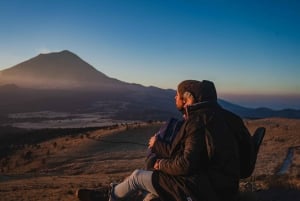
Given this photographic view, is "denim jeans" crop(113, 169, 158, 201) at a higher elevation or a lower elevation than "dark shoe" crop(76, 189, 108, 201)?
higher

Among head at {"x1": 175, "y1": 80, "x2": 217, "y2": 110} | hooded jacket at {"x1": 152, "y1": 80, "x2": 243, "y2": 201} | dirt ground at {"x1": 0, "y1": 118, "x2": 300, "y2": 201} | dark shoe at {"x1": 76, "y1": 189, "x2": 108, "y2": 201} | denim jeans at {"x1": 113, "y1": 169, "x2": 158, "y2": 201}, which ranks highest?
head at {"x1": 175, "y1": 80, "x2": 217, "y2": 110}

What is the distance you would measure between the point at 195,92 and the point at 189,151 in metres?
0.62

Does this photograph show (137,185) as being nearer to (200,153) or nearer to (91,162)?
(200,153)

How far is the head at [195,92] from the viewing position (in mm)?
4754

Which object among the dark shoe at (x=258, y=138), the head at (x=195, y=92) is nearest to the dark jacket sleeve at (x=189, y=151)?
the head at (x=195, y=92)

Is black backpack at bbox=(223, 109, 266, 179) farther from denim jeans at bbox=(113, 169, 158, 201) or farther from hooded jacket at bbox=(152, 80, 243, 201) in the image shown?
denim jeans at bbox=(113, 169, 158, 201)

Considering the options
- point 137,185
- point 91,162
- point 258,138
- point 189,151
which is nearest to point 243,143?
point 258,138

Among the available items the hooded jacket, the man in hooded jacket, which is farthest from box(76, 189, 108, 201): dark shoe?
the hooded jacket

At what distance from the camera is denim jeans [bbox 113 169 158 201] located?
5145 mm

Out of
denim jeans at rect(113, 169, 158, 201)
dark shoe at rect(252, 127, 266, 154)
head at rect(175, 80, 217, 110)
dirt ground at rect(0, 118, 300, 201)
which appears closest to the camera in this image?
head at rect(175, 80, 217, 110)

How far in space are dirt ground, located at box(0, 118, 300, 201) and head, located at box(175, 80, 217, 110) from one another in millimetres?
4279

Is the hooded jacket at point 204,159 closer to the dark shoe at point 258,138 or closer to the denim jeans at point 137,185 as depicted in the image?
the denim jeans at point 137,185

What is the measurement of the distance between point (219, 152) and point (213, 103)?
51cm

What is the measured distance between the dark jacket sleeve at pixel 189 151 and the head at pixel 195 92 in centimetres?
32
